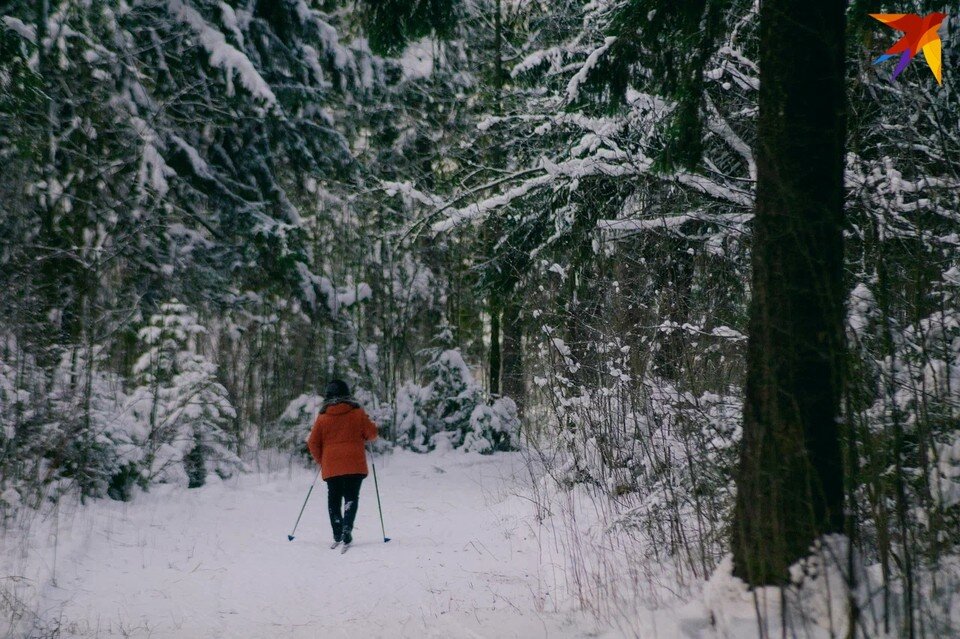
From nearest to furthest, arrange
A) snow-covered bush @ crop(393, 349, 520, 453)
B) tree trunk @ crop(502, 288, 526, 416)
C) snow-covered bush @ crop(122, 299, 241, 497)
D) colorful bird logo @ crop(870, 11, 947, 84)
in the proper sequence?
colorful bird logo @ crop(870, 11, 947, 84) → snow-covered bush @ crop(122, 299, 241, 497) → snow-covered bush @ crop(393, 349, 520, 453) → tree trunk @ crop(502, 288, 526, 416)

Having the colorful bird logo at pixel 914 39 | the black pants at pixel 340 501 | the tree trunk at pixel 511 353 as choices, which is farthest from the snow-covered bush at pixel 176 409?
the colorful bird logo at pixel 914 39

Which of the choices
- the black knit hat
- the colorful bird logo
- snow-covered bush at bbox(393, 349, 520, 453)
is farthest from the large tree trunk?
snow-covered bush at bbox(393, 349, 520, 453)

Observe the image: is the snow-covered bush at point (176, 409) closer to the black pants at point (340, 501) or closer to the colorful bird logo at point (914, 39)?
the black pants at point (340, 501)

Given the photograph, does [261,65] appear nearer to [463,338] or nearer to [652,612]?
[463,338]

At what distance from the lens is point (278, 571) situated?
Answer: 252 inches

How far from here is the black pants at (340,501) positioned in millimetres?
7500

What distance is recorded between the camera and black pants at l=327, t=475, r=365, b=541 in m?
7.50

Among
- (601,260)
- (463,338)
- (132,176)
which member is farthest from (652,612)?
(463,338)

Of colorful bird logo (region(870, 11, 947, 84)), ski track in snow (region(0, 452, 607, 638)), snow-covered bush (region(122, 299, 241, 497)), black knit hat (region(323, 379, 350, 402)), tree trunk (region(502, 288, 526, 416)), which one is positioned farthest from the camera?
tree trunk (region(502, 288, 526, 416))

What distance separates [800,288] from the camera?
10.5 ft

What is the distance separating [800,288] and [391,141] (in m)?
14.7

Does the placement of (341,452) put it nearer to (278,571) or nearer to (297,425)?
(278,571)

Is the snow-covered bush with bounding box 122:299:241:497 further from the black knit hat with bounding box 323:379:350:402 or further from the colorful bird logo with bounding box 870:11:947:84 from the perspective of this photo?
the colorful bird logo with bounding box 870:11:947:84

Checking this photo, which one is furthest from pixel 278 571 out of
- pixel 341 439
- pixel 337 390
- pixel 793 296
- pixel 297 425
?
pixel 297 425
